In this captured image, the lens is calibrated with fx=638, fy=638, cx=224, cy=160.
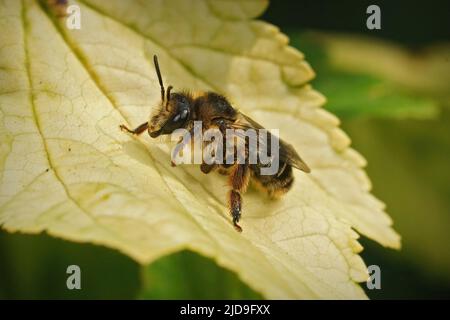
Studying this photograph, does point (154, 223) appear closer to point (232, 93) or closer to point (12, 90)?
point (12, 90)

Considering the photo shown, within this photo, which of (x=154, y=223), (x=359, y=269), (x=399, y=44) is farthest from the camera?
(x=399, y=44)

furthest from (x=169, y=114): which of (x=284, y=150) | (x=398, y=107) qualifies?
(x=398, y=107)

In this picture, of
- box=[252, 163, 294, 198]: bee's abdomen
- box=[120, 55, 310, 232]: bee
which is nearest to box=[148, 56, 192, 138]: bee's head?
box=[120, 55, 310, 232]: bee

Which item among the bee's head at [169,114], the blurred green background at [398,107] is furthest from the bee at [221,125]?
the blurred green background at [398,107]

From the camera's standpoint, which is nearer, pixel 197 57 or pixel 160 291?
pixel 160 291

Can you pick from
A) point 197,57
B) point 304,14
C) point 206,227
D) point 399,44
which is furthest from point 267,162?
point 399,44

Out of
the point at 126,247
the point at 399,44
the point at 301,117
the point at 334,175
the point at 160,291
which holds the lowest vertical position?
the point at 160,291

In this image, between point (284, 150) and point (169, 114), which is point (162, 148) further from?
point (284, 150)
